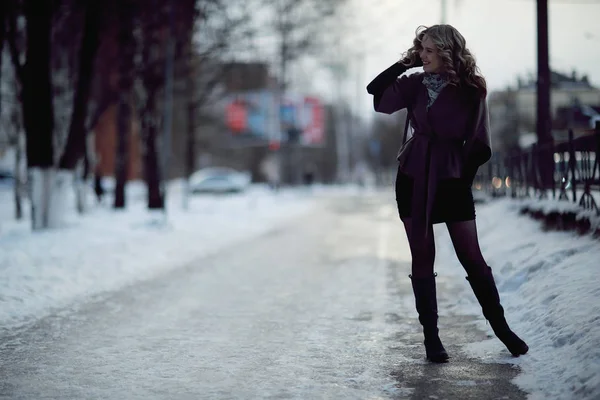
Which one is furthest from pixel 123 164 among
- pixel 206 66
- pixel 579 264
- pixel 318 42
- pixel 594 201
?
pixel 579 264

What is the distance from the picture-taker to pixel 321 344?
539 centimetres

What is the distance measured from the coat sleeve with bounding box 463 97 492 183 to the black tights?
30 centimetres

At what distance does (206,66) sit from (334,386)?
74.8ft

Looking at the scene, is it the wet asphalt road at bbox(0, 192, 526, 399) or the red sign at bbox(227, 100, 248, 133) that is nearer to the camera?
the wet asphalt road at bbox(0, 192, 526, 399)

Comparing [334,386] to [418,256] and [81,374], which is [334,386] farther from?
[81,374]

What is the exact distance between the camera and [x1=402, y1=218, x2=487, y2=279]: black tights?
183 inches

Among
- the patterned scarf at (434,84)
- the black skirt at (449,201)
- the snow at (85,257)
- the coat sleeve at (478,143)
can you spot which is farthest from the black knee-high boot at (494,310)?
the snow at (85,257)

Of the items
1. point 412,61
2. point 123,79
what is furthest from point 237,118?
point 412,61

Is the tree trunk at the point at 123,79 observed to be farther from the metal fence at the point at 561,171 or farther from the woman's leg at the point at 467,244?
the woman's leg at the point at 467,244

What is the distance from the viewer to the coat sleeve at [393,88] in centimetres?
464

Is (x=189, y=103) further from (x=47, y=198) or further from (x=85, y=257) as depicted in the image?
(x=85, y=257)

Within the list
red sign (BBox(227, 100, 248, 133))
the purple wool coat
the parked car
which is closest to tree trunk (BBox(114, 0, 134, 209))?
the purple wool coat

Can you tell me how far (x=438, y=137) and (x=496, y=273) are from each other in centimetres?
401

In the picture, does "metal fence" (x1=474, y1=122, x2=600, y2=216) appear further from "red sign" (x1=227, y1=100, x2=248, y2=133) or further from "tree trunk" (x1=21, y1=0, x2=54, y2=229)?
"red sign" (x1=227, y1=100, x2=248, y2=133)
